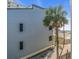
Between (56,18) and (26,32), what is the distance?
0.37 metres

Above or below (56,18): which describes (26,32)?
below

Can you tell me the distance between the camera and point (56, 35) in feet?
6.61

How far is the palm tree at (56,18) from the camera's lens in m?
1.99

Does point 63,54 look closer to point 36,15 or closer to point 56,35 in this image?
point 56,35

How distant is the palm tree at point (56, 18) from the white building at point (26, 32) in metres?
0.06

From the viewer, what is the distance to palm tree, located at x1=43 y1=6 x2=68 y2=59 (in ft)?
6.54

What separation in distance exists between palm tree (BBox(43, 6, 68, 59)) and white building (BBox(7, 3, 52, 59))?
63 millimetres

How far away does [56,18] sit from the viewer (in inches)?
79.4

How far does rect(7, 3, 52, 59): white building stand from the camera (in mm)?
2066

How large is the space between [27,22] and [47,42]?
0.32 m

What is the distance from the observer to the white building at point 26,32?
6.78 feet

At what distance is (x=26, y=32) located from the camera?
6.90ft
